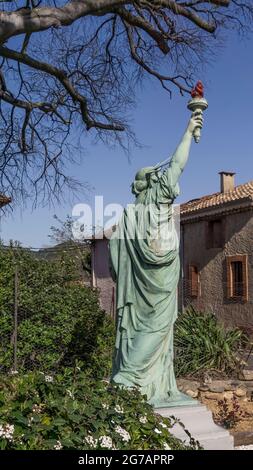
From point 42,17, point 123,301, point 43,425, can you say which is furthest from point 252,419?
point 42,17

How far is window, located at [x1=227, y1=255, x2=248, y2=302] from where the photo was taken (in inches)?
627

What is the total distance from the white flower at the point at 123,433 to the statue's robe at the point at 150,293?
Result: 56.2 inches

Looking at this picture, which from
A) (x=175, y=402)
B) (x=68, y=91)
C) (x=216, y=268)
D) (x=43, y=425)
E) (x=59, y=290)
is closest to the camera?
(x=43, y=425)

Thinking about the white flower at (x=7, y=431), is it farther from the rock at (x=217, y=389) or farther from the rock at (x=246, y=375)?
the rock at (x=246, y=375)

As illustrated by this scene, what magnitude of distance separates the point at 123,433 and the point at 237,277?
47.6 feet

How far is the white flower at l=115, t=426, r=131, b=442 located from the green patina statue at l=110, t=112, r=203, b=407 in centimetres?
141

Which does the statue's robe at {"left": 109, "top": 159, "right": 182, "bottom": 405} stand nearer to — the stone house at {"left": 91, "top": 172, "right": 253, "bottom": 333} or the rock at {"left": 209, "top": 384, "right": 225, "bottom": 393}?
the rock at {"left": 209, "top": 384, "right": 225, "bottom": 393}

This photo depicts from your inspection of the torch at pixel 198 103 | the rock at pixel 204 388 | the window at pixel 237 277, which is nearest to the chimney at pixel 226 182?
the window at pixel 237 277

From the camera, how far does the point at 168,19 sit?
7.32 metres

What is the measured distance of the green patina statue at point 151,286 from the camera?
13.2 feet

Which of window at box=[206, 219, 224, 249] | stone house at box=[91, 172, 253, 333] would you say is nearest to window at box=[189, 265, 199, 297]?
stone house at box=[91, 172, 253, 333]

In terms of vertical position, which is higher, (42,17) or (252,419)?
(42,17)
